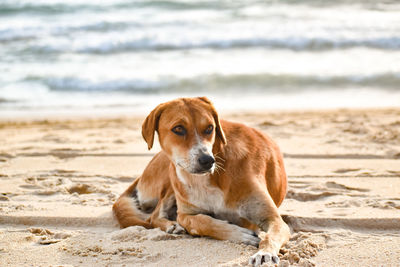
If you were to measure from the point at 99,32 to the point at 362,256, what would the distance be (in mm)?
19251

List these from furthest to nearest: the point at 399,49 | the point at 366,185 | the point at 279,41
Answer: the point at 279,41 < the point at 399,49 < the point at 366,185

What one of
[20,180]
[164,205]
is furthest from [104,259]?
[20,180]

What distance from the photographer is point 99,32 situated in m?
20.8

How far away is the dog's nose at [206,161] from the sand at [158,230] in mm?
550

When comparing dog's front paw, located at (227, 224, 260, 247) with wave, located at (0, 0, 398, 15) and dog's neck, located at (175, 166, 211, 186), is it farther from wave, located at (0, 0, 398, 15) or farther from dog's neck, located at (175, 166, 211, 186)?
wave, located at (0, 0, 398, 15)

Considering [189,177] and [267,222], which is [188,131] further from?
[267,222]

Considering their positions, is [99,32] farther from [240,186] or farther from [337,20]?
[240,186]

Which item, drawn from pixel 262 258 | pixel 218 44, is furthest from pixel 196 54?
pixel 262 258

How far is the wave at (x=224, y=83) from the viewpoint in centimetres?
1269

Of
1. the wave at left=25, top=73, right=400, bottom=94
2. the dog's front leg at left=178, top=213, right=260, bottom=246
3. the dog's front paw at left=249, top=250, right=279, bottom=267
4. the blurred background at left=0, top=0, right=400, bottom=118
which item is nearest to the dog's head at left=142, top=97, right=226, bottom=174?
the dog's front leg at left=178, top=213, right=260, bottom=246

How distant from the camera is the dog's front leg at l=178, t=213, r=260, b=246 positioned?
3290 millimetres

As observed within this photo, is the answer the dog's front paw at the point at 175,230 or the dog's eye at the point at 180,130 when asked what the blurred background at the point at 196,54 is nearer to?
the dog's front paw at the point at 175,230

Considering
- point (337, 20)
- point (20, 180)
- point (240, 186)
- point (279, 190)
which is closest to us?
point (240, 186)

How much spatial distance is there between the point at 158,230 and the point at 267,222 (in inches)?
34.7
